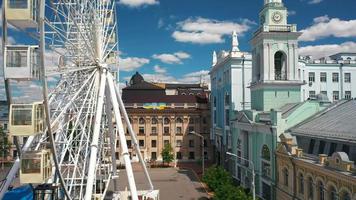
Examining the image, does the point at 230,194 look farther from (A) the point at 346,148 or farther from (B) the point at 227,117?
(B) the point at 227,117

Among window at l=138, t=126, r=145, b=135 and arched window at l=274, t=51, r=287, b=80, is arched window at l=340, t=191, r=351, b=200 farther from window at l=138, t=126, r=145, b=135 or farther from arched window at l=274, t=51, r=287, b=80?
window at l=138, t=126, r=145, b=135

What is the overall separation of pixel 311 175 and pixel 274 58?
21023mm

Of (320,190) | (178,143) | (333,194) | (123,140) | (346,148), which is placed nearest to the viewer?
(123,140)

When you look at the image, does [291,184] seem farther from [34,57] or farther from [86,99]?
[34,57]

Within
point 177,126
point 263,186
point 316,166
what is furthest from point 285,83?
point 177,126

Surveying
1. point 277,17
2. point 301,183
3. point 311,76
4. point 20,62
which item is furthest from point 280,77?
point 20,62

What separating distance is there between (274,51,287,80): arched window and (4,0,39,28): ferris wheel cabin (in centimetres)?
3533

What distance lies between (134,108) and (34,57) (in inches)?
2582

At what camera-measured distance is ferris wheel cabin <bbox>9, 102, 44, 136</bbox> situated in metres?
21.4

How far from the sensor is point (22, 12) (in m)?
21.5

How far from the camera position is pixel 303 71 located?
7300 centimetres

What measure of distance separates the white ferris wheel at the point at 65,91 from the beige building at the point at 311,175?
43.0 ft

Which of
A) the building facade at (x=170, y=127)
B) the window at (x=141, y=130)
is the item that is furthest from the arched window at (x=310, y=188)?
the window at (x=141, y=130)

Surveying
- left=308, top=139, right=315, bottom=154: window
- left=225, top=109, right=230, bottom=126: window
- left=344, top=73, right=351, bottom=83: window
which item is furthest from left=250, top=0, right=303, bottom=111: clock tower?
left=344, top=73, right=351, bottom=83: window
